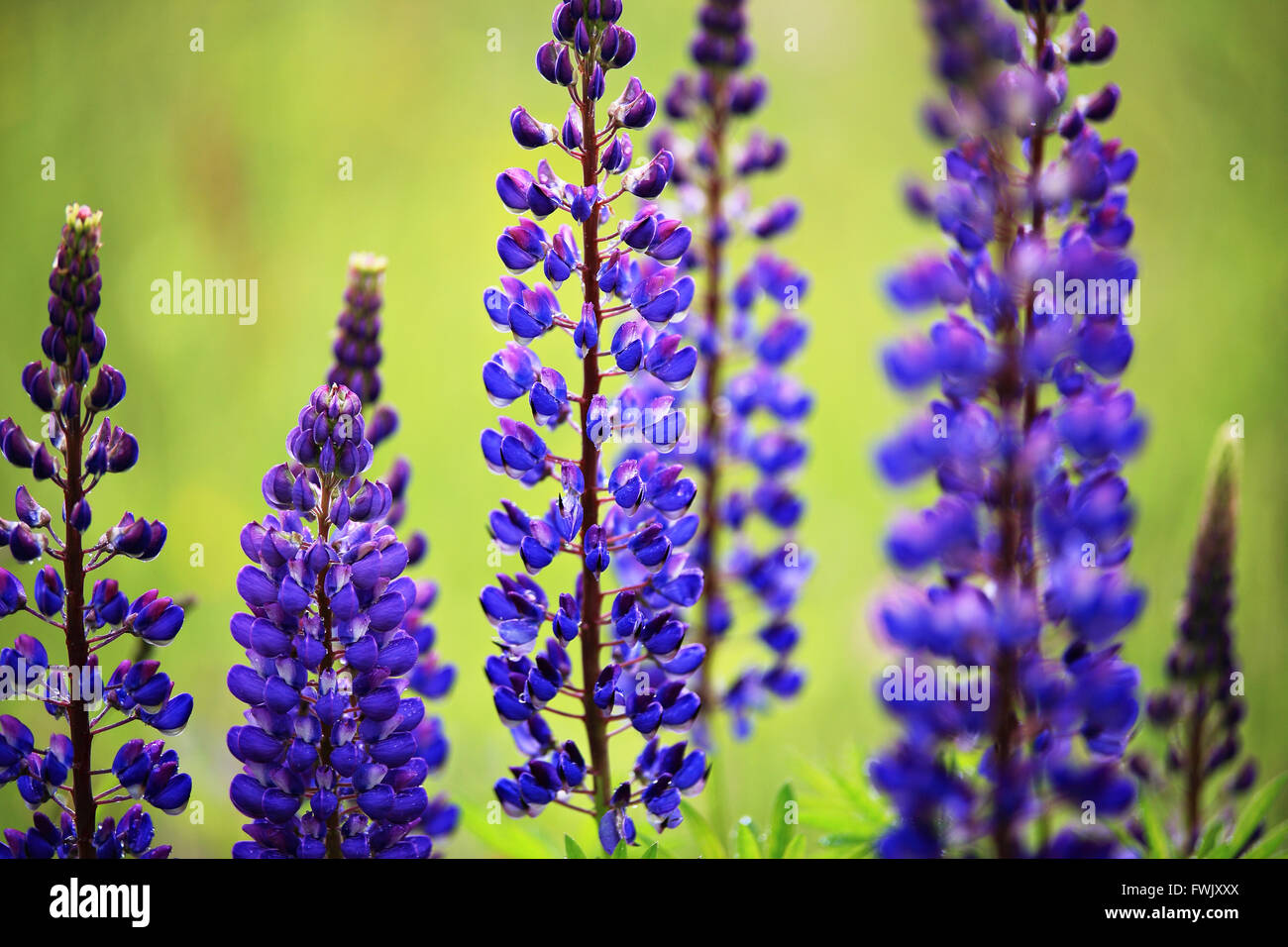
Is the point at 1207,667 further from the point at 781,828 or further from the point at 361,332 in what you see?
the point at 361,332

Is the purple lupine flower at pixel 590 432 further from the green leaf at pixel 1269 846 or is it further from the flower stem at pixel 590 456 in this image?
the green leaf at pixel 1269 846

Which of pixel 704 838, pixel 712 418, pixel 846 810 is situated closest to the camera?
pixel 704 838

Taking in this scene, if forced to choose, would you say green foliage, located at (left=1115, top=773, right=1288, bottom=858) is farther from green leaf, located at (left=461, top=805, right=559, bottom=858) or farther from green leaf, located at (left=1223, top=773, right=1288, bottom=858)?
green leaf, located at (left=461, top=805, right=559, bottom=858)

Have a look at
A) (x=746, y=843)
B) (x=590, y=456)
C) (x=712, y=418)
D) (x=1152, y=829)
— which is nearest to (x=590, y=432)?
(x=590, y=456)

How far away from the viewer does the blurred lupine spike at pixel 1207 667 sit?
1.95 m

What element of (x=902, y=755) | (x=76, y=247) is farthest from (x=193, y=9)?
(x=902, y=755)

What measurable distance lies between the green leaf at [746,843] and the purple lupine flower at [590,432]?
0.14m

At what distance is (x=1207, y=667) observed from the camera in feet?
6.61

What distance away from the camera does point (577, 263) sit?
174 centimetres

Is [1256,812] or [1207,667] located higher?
[1207,667]

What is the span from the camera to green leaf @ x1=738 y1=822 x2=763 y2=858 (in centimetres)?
185

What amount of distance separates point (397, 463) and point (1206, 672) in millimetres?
1510

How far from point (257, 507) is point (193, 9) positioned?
6.60ft

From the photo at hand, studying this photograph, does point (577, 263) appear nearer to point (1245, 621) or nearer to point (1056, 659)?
point (1056, 659)
